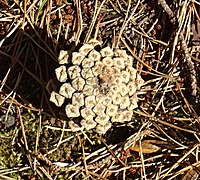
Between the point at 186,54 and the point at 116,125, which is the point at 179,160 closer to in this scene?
the point at 116,125

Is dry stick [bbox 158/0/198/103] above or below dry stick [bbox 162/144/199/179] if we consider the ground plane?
above

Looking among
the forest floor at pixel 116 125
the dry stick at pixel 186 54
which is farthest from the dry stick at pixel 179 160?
the dry stick at pixel 186 54

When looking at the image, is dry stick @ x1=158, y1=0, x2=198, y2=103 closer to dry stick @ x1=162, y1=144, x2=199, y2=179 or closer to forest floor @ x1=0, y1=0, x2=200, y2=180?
forest floor @ x1=0, y1=0, x2=200, y2=180

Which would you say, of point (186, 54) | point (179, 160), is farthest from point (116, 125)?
point (186, 54)

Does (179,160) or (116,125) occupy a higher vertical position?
(116,125)

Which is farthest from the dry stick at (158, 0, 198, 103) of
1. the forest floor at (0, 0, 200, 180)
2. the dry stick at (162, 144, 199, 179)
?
the dry stick at (162, 144, 199, 179)

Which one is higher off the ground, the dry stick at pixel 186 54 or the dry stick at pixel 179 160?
the dry stick at pixel 186 54

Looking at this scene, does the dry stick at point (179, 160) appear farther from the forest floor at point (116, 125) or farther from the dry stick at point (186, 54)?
the dry stick at point (186, 54)

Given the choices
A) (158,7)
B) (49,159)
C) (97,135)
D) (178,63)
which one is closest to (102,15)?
(158,7)

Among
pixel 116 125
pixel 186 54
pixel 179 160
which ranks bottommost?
pixel 179 160
